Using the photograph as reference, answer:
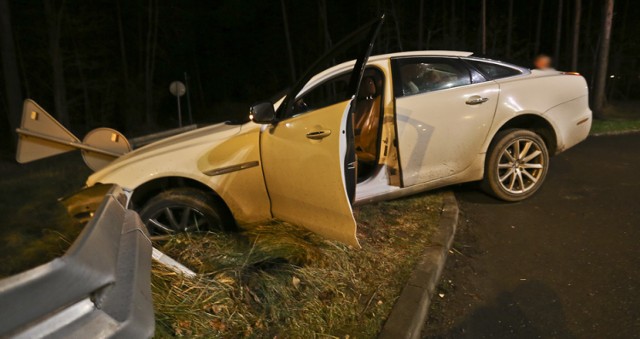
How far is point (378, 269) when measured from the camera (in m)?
3.63

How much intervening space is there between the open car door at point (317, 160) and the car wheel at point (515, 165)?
2.01 meters

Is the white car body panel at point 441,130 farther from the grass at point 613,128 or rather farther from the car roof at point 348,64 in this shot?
the grass at point 613,128

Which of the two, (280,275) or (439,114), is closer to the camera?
(280,275)

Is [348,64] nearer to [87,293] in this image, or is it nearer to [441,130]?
[441,130]

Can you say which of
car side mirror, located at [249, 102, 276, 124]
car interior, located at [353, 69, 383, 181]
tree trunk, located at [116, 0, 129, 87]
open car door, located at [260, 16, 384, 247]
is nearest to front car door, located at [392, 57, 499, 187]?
car interior, located at [353, 69, 383, 181]

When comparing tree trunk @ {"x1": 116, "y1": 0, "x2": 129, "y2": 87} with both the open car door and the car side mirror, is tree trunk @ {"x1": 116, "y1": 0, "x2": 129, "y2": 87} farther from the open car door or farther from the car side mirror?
the open car door

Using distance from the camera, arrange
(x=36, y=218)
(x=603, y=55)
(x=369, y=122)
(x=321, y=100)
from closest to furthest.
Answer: (x=321, y=100)
(x=369, y=122)
(x=36, y=218)
(x=603, y=55)

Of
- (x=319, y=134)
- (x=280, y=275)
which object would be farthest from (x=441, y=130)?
(x=280, y=275)

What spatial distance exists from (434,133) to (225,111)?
97.4ft

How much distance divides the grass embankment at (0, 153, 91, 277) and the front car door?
2.90 metres

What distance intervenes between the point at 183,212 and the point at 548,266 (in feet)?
9.82

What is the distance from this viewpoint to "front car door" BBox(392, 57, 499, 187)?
440cm

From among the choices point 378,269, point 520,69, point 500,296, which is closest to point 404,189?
point 378,269

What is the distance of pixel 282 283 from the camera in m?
3.23
